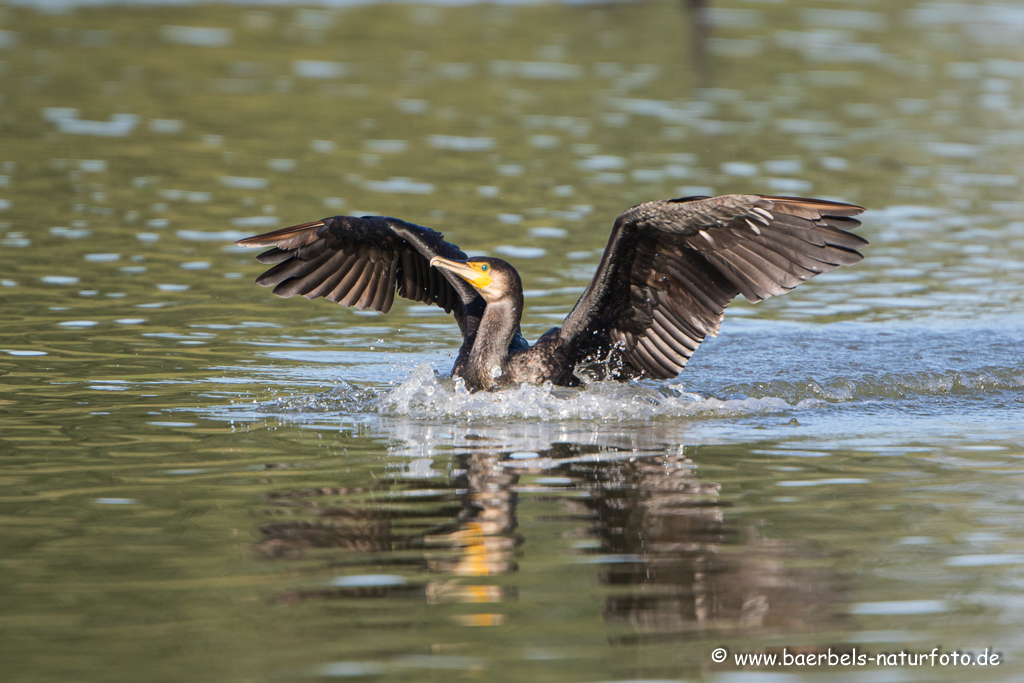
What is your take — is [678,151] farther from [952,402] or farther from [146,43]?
[146,43]

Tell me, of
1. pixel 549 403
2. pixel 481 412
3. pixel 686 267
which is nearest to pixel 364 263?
pixel 481 412

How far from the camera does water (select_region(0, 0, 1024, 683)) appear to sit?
5.40 meters

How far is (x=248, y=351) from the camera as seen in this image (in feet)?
34.8

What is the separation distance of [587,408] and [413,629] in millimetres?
3898

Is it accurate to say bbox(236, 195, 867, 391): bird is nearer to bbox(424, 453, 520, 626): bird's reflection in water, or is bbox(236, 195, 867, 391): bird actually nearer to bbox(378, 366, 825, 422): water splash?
→ bbox(378, 366, 825, 422): water splash

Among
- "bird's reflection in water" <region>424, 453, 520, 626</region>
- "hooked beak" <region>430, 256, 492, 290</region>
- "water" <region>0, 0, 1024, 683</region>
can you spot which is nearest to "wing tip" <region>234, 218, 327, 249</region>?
"water" <region>0, 0, 1024, 683</region>

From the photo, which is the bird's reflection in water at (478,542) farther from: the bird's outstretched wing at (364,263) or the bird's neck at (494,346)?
the bird's outstretched wing at (364,263)

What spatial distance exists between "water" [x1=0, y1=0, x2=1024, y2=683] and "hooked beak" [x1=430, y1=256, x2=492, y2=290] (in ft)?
2.31

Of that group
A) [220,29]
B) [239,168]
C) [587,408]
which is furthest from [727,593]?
[220,29]

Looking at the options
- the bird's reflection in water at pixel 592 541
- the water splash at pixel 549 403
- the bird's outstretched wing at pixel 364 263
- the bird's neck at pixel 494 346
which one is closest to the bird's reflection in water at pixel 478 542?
the bird's reflection in water at pixel 592 541

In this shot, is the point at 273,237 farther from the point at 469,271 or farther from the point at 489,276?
the point at 489,276

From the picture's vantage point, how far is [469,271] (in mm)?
9156

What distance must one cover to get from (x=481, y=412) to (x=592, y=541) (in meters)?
2.75

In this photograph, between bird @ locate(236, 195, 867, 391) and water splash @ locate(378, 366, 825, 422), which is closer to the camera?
bird @ locate(236, 195, 867, 391)
